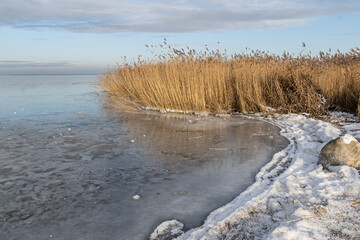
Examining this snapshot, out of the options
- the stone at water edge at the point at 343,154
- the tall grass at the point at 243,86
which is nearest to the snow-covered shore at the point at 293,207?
the stone at water edge at the point at 343,154

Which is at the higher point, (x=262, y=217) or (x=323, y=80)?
(x=323, y=80)

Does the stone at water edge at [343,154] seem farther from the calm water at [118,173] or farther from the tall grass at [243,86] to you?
the tall grass at [243,86]

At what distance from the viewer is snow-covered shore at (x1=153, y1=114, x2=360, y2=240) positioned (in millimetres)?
1943

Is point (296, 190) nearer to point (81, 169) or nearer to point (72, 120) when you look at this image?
point (81, 169)

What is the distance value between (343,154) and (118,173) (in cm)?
243

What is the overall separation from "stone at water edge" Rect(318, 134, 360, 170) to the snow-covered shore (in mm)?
106

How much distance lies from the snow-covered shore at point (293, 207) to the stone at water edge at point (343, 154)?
4.2 inches

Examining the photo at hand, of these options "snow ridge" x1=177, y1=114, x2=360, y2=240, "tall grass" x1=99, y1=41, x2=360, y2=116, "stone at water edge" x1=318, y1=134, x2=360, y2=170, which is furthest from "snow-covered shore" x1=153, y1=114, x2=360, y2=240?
"tall grass" x1=99, y1=41, x2=360, y2=116

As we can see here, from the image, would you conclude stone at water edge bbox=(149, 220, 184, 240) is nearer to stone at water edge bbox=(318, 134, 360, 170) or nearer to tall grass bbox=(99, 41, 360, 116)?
stone at water edge bbox=(318, 134, 360, 170)

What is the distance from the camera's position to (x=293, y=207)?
228cm

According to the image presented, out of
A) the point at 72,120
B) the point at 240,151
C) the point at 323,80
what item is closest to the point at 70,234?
the point at 240,151

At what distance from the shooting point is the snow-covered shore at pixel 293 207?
76.5 inches

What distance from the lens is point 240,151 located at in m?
4.03

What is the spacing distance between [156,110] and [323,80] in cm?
447
